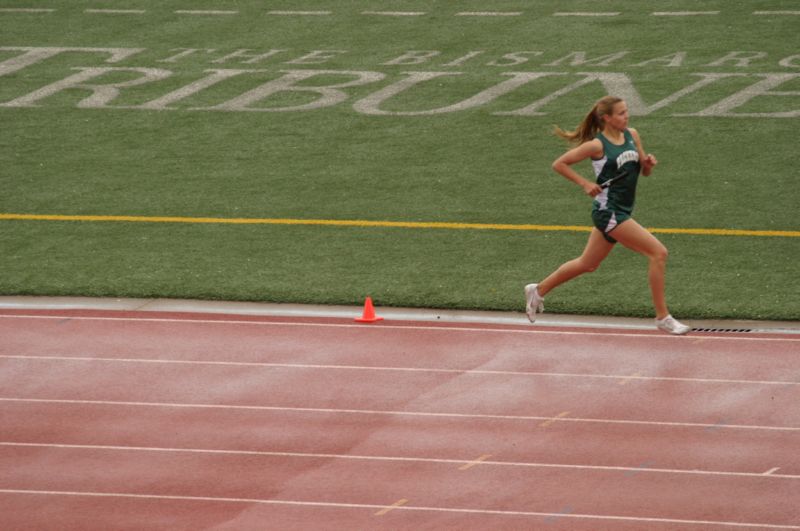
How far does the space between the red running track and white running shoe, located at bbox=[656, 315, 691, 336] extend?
0.18 m

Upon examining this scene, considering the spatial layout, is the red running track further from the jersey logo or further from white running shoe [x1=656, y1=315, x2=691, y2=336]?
the jersey logo

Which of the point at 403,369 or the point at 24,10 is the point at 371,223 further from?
the point at 24,10

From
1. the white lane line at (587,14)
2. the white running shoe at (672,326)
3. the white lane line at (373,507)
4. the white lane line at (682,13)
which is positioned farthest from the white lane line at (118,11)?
the white lane line at (373,507)

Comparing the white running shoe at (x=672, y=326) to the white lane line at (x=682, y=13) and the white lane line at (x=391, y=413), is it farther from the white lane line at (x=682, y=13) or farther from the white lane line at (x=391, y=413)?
the white lane line at (x=682, y=13)

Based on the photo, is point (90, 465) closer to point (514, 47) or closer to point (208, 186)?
point (208, 186)

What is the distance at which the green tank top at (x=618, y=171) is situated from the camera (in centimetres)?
1069

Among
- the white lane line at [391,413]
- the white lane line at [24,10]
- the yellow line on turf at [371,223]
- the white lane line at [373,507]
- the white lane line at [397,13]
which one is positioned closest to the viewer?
the white lane line at [373,507]

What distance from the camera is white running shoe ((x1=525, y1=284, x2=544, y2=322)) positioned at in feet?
37.4

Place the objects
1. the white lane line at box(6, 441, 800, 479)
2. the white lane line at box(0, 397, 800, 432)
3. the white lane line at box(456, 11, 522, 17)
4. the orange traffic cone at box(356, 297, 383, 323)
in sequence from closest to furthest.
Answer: the white lane line at box(6, 441, 800, 479), the white lane line at box(0, 397, 800, 432), the orange traffic cone at box(356, 297, 383, 323), the white lane line at box(456, 11, 522, 17)

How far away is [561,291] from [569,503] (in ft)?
13.9

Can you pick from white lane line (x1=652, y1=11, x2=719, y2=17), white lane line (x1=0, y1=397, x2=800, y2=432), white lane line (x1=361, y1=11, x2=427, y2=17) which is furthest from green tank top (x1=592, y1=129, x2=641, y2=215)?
white lane line (x1=361, y1=11, x2=427, y2=17)

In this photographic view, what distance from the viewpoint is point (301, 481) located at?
8727 mm

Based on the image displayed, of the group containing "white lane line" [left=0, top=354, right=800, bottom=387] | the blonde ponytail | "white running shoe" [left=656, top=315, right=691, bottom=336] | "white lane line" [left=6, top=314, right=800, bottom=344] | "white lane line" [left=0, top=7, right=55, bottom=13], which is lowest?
"white lane line" [left=6, top=314, right=800, bottom=344]

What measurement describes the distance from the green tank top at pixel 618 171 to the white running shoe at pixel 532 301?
91 centimetres
